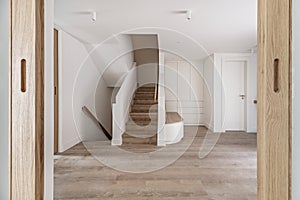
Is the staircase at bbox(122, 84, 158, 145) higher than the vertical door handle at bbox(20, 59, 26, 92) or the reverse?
the reverse

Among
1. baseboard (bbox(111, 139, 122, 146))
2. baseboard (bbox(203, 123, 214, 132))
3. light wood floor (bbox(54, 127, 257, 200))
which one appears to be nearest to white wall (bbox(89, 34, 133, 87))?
baseboard (bbox(111, 139, 122, 146))

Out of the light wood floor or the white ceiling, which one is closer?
the light wood floor

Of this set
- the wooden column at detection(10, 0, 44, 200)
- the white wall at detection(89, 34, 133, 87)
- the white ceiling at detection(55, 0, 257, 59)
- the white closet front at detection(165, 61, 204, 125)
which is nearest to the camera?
the wooden column at detection(10, 0, 44, 200)

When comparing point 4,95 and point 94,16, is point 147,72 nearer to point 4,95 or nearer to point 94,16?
point 94,16

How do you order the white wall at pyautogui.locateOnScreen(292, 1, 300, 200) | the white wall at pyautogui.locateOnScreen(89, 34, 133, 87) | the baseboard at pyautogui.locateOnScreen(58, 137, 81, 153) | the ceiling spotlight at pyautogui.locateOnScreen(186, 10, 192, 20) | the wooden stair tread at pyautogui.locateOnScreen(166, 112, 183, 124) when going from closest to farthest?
the white wall at pyautogui.locateOnScreen(292, 1, 300, 200) < the ceiling spotlight at pyautogui.locateOnScreen(186, 10, 192, 20) < the baseboard at pyautogui.locateOnScreen(58, 137, 81, 153) < the wooden stair tread at pyautogui.locateOnScreen(166, 112, 183, 124) < the white wall at pyautogui.locateOnScreen(89, 34, 133, 87)

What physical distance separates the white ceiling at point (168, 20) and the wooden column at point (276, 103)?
9.57ft

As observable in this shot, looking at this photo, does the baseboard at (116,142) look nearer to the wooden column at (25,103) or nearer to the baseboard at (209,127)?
the baseboard at (209,127)

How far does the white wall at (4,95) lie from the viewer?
137 cm

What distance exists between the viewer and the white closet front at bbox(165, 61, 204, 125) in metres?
9.55

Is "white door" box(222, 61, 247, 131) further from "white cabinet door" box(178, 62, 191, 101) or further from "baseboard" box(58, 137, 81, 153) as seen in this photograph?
"baseboard" box(58, 137, 81, 153)

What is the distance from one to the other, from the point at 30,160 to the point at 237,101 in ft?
25.4

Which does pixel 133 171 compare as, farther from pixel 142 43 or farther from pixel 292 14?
pixel 142 43

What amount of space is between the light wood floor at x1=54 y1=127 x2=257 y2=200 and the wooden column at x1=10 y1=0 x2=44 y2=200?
1.67 m

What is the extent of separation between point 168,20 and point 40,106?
12.9 ft
